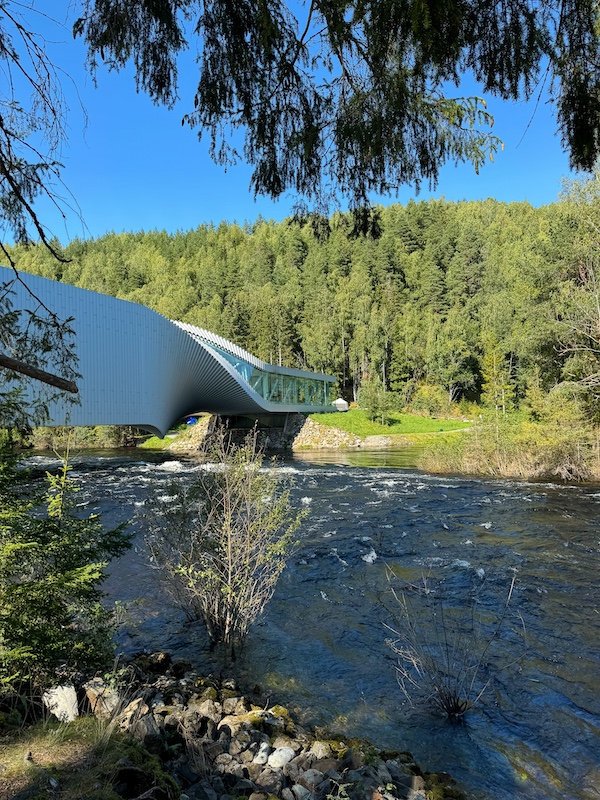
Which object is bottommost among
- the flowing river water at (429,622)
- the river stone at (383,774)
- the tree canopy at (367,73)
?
the flowing river water at (429,622)

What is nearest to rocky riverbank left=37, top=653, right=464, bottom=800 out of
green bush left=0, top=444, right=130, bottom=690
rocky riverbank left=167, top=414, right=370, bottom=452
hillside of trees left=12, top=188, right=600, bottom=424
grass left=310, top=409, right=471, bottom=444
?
green bush left=0, top=444, right=130, bottom=690

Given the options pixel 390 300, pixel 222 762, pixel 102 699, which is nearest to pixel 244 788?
pixel 222 762

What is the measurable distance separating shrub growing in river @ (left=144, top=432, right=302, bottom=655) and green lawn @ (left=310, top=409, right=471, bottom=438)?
27.7 m

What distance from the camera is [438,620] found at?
5.59 meters

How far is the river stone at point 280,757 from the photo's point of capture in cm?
300

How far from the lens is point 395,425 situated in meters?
37.1

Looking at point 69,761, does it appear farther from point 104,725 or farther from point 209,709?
point 209,709

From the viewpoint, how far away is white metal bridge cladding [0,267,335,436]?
1566cm

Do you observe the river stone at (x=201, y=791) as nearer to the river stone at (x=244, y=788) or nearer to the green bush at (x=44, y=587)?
the river stone at (x=244, y=788)

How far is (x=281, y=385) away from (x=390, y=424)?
30.0 feet

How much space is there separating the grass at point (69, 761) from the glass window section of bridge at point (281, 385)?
2238cm

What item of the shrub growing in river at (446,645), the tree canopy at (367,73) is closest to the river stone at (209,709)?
the shrub growing in river at (446,645)

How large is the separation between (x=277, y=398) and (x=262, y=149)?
28.7 meters

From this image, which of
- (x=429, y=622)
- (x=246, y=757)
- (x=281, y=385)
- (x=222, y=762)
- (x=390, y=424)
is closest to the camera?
(x=222, y=762)
